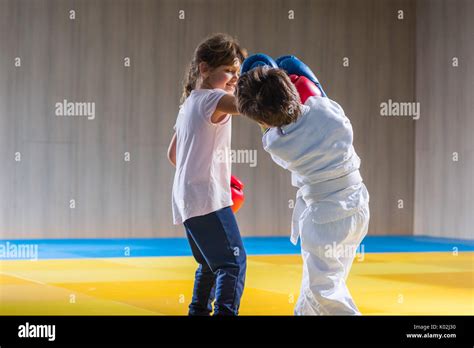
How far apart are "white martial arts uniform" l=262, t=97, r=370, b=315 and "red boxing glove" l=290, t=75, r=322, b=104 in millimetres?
43

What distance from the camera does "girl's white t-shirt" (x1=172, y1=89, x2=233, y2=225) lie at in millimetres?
4496

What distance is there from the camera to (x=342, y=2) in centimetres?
1538

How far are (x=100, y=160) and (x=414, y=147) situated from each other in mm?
6354

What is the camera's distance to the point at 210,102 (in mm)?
4512

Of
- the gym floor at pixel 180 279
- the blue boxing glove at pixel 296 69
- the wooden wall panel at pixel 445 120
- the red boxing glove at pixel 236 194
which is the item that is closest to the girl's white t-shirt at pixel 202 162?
the red boxing glove at pixel 236 194

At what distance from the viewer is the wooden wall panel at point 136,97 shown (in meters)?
13.4

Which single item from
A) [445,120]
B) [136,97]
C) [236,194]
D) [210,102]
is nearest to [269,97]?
[210,102]

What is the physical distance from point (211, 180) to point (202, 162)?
119 millimetres

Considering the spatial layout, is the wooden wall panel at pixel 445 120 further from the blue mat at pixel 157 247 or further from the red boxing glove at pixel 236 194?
the red boxing glove at pixel 236 194

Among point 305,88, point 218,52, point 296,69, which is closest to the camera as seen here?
point 305,88

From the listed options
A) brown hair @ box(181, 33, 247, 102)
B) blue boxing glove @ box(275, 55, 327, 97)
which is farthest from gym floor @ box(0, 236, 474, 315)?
blue boxing glove @ box(275, 55, 327, 97)

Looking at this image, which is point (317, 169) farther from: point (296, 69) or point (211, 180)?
point (211, 180)

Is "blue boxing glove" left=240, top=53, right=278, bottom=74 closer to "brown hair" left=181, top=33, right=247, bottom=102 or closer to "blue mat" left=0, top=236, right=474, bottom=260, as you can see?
"brown hair" left=181, top=33, right=247, bottom=102
